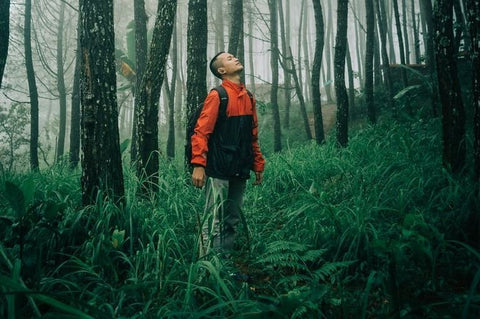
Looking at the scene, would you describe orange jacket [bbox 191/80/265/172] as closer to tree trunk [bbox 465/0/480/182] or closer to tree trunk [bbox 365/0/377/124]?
tree trunk [bbox 465/0/480/182]

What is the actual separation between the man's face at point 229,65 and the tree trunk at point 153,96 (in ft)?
6.01

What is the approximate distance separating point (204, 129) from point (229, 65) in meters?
0.77

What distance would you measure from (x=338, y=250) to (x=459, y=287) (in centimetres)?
92

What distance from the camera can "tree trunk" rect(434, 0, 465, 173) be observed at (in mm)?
4129

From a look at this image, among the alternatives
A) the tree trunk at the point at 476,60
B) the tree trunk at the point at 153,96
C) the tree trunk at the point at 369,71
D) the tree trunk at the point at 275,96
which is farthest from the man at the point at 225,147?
the tree trunk at the point at 275,96

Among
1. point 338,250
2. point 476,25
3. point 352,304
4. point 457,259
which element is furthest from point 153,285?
point 476,25

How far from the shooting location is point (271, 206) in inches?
210

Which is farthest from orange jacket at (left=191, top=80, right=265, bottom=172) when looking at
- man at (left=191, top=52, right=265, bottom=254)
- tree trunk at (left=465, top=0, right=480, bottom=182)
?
tree trunk at (left=465, top=0, right=480, bottom=182)

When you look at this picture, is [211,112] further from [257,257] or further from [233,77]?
[257,257]

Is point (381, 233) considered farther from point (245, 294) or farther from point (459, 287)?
point (245, 294)

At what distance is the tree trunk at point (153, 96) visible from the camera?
4840 mm

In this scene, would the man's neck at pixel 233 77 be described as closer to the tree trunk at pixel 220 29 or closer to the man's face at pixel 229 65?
the man's face at pixel 229 65

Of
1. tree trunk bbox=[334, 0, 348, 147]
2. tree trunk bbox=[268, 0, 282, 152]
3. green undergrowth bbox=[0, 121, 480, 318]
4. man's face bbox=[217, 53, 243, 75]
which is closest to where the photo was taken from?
green undergrowth bbox=[0, 121, 480, 318]

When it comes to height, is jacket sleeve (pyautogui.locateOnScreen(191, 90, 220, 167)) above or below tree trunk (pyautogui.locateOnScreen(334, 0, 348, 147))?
below
